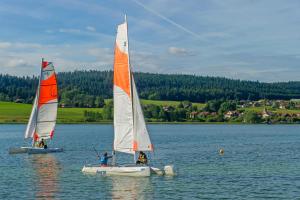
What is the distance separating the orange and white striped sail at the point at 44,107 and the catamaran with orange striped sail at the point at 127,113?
3401 cm

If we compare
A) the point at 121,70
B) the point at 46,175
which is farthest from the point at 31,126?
the point at 121,70

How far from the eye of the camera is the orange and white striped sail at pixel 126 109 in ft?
150

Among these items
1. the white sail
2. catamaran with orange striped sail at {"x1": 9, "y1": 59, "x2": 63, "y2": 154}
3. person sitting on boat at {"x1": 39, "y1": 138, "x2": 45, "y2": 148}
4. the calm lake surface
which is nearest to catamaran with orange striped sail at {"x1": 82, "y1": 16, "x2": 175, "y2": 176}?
the calm lake surface

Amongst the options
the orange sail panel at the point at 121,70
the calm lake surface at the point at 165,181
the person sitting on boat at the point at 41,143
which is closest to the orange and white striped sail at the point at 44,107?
the person sitting on boat at the point at 41,143

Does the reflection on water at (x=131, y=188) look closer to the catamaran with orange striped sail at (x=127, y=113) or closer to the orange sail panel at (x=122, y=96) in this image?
the catamaran with orange striped sail at (x=127, y=113)

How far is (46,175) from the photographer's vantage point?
173 feet

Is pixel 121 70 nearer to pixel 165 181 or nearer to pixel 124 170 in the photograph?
pixel 124 170

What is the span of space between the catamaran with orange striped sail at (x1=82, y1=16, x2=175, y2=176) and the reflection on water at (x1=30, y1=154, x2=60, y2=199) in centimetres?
676

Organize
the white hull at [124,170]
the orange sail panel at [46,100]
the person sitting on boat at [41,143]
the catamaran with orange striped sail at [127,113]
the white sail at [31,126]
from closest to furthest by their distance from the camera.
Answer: the catamaran with orange striped sail at [127,113]
the white hull at [124,170]
the person sitting on boat at [41,143]
the white sail at [31,126]
the orange sail panel at [46,100]

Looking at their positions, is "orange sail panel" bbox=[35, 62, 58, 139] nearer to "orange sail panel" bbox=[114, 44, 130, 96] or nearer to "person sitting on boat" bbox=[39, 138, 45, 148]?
"person sitting on boat" bbox=[39, 138, 45, 148]

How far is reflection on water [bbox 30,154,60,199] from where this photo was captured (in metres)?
41.6

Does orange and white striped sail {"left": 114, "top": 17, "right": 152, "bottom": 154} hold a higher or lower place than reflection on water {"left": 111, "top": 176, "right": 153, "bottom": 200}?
higher

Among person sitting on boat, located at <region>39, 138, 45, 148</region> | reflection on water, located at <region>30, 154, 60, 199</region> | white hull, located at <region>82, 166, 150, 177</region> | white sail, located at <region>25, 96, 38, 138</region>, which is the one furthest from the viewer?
white sail, located at <region>25, 96, 38, 138</region>

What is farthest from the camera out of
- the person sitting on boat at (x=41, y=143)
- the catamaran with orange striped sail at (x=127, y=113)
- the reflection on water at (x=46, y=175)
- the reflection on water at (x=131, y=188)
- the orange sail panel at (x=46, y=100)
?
the orange sail panel at (x=46, y=100)
